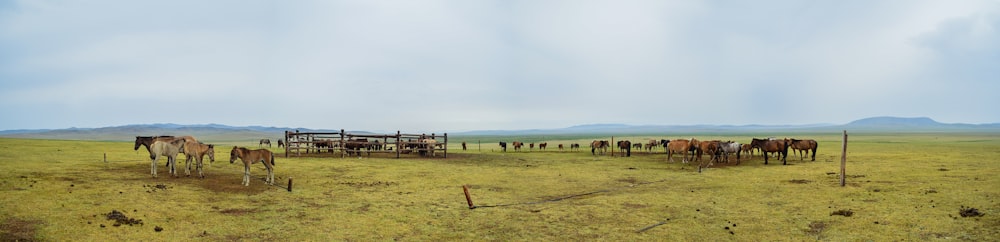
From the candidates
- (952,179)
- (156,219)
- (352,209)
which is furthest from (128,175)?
(952,179)

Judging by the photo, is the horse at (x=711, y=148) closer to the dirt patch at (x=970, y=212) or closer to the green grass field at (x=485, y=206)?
the green grass field at (x=485, y=206)

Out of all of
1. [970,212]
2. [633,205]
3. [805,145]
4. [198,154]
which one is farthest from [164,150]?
[805,145]

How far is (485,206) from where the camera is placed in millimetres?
15289

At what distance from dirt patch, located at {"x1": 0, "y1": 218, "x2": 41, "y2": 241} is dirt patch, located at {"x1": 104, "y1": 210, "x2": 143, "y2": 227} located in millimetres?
1266

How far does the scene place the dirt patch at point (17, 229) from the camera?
10.00 meters

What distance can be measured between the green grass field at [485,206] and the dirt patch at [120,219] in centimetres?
15

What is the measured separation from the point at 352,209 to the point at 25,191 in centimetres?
902

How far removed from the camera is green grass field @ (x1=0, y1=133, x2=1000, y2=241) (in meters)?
11.5

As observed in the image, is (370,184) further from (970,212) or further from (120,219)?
(970,212)

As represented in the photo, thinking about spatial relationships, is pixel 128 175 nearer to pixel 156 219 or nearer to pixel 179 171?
pixel 179 171

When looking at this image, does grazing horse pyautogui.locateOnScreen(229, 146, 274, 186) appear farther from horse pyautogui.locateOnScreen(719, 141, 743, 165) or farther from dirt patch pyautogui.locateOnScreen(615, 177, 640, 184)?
horse pyautogui.locateOnScreen(719, 141, 743, 165)

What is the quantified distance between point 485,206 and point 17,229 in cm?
1079

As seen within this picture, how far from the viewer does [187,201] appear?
46.3ft

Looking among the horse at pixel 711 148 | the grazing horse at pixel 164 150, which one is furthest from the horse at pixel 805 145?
the grazing horse at pixel 164 150
